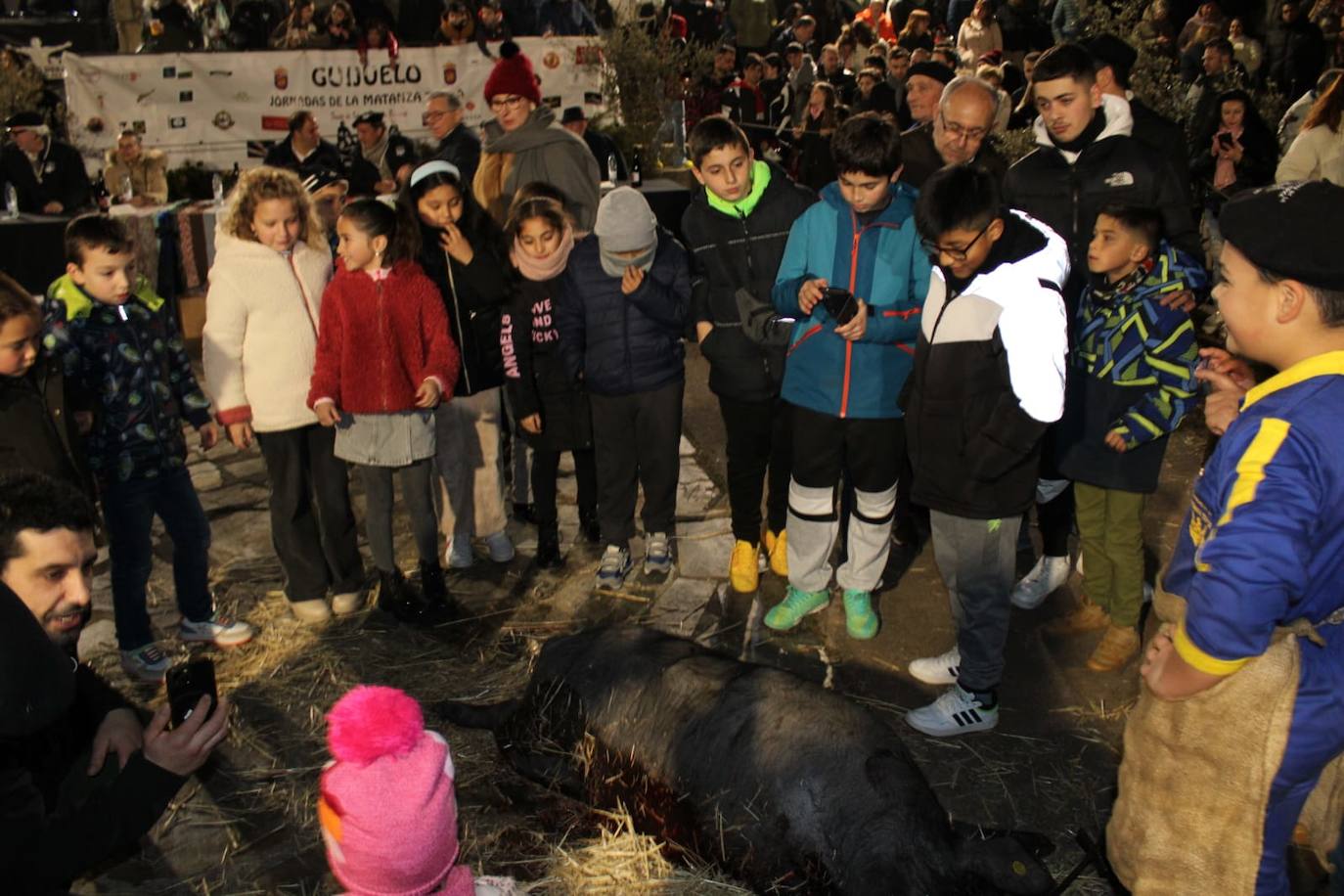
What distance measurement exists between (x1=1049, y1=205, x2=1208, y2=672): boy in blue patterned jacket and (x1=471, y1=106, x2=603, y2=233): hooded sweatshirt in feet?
11.1

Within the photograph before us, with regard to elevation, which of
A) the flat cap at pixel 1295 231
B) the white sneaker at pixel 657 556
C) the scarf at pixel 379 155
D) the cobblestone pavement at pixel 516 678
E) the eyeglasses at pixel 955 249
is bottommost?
the cobblestone pavement at pixel 516 678

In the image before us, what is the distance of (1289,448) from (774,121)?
1356cm

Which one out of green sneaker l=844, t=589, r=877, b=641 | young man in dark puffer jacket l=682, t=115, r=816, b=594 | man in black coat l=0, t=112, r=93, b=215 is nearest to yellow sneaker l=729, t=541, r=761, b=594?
young man in dark puffer jacket l=682, t=115, r=816, b=594

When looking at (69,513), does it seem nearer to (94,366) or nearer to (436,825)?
(436,825)

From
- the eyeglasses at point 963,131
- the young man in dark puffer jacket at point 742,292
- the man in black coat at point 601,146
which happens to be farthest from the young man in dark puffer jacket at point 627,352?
the man in black coat at point 601,146

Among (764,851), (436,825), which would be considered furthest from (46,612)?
(764,851)

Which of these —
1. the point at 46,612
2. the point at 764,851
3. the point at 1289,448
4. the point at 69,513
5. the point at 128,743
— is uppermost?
the point at 1289,448

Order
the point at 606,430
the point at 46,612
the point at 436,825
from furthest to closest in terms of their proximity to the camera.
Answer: the point at 606,430, the point at 46,612, the point at 436,825

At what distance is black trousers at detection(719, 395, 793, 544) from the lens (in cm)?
546

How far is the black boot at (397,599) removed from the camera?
17.9 feet

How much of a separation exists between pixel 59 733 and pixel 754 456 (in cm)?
348

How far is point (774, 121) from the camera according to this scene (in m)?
15.1

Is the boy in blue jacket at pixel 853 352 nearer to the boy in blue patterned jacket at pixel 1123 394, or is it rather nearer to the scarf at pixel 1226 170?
the boy in blue patterned jacket at pixel 1123 394

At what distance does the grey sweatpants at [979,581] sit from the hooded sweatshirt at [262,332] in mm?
3066
